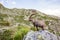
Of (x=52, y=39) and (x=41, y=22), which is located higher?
(x=41, y=22)

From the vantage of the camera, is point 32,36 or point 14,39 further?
point 14,39

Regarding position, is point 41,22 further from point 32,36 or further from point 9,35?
point 9,35

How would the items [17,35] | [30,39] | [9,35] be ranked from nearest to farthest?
[30,39], [17,35], [9,35]

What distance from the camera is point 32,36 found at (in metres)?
7.89

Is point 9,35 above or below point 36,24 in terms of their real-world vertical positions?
below

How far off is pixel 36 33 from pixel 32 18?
1.28 metres

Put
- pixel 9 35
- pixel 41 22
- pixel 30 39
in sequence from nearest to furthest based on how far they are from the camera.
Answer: pixel 30 39 < pixel 41 22 < pixel 9 35

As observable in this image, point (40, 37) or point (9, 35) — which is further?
point (9, 35)

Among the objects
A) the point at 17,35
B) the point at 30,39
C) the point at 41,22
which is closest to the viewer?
the point at 30,39

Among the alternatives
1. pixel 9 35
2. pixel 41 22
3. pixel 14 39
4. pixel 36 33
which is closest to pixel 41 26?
pixel 41 22

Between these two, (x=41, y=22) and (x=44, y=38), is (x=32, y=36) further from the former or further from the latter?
(x=41, y=22)

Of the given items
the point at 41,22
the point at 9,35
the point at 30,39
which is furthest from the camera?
the point at 9,35

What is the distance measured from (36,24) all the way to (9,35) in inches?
88.6

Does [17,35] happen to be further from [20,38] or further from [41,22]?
[41,22]
